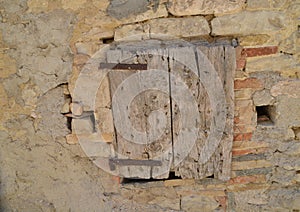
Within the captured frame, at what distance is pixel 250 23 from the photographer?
184 centimetres

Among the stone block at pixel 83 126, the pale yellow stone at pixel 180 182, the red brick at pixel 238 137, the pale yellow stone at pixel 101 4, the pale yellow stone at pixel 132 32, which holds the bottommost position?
the pale yellow stone at pixel 180 182

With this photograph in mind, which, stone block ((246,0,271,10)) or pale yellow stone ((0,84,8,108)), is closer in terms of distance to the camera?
stone block ((246,0,271,10))

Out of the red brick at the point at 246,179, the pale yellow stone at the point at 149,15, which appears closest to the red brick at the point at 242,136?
the red brick at the point at 246,179

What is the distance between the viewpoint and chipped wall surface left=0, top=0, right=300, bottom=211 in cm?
185

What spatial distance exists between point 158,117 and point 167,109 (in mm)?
76

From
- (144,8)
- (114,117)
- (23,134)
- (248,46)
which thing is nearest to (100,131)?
(114,117)

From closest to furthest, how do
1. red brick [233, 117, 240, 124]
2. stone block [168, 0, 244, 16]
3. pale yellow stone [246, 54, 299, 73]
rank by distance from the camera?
1. stone block [168, 0, 244, 16]
2. pale yellow stone [246, 54, 299, 73]
3. red brick [233, 117, 240, 124]

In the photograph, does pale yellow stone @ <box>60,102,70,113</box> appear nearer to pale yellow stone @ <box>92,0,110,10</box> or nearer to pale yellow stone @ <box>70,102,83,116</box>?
pale yellow stone @ <box>70,102,83,116</box>

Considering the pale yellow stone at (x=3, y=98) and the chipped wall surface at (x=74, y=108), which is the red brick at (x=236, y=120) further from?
the pale yellow stone at (x=3, y=98)

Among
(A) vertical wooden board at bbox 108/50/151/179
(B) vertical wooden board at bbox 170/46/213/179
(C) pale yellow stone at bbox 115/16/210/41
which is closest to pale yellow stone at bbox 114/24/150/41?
(C) pale yellow stone at bbox 115/16/210/41

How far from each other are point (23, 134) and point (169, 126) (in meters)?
0.98

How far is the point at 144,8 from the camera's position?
1844 millimetres

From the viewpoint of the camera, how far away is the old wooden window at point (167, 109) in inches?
73.3

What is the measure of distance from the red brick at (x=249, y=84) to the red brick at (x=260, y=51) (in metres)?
0.15
